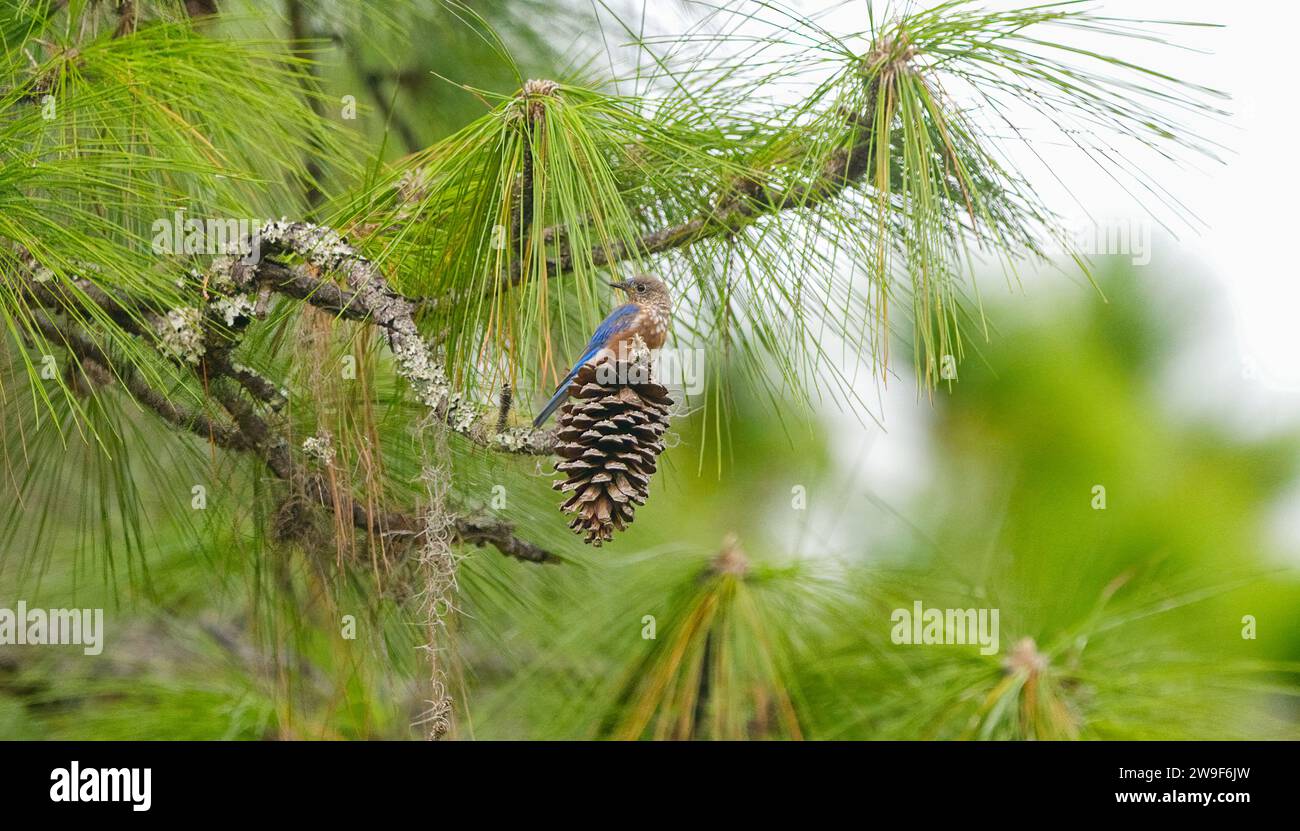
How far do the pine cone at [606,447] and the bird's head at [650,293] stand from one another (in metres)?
0.10

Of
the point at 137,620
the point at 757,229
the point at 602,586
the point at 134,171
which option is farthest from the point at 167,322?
the point at 137,620

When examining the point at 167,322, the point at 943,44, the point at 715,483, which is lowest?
the point at 715,483

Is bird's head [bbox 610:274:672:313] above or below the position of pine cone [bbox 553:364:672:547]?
above

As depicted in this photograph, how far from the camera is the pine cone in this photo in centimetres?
99

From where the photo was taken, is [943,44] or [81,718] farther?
[81,718]

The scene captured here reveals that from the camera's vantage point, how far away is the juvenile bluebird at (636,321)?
42.3 inches

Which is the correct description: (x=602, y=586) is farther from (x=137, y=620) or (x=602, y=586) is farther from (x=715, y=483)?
(x=137, y=620)

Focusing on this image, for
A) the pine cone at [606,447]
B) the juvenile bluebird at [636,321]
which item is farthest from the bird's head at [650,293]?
the pine cone at [606,447]

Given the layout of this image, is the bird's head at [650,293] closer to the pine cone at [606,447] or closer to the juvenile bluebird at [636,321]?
the juvenile bluebird at [636,321]

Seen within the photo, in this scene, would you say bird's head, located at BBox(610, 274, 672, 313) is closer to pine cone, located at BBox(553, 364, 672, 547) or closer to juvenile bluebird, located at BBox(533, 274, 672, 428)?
juvenile bluebird, located at BBox(533, 274, 672, 428)

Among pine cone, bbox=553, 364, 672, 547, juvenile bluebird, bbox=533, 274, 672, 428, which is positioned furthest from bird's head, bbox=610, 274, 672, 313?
pine cone, bbox=553, 364, 672, 547

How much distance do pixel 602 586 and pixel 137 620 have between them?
83 centimetres

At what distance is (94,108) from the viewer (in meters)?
1.23

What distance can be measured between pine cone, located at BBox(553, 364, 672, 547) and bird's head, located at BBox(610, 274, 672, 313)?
0.10 meters
